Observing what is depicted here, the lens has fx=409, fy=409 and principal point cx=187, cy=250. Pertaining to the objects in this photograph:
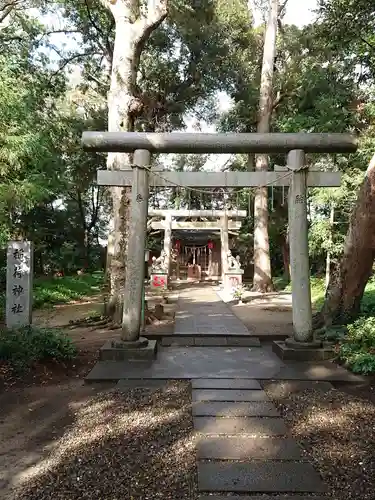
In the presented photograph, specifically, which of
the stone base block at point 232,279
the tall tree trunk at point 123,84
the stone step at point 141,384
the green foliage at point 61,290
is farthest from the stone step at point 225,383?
the stone base block at point 232,279

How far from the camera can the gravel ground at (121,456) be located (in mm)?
2730

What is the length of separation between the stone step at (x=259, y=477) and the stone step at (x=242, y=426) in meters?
0.53

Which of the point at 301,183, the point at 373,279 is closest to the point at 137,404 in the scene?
the point at 301,183

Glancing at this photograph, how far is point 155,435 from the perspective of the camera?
3551 mm

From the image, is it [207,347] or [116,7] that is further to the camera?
[116,7]

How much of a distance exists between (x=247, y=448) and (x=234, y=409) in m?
0.84

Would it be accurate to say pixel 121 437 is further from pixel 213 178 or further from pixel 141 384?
pixel 213 178

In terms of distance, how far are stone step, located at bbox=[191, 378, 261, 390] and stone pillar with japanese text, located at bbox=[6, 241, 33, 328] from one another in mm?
2964

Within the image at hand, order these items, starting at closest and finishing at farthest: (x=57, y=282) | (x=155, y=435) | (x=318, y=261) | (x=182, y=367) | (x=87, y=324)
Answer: (x=155, y=435), (x=182, y=367), (x=87, y=324), (x=57, y=282), (x=318, y=261)

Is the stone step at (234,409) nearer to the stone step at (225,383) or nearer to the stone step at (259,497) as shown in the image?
the stone step at (225,383)

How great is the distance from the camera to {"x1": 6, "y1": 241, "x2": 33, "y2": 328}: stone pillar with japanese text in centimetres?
629

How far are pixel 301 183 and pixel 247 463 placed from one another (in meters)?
4.15

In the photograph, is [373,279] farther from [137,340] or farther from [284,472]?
[284,472]

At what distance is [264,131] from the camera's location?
1644 centimetres
